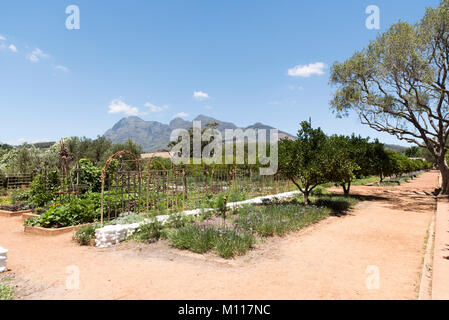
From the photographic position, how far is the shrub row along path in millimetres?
4047

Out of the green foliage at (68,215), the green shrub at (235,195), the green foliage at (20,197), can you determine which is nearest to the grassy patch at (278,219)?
the green shrub at (235,195)

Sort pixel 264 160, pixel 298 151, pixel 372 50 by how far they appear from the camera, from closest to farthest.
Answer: pixel 298 151
pixel 264 160
pixel 372 50

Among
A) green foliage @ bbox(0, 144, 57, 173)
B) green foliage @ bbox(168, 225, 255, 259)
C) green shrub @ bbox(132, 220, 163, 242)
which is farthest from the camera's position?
green foliage @ bbox(0, 144, 57, 173)

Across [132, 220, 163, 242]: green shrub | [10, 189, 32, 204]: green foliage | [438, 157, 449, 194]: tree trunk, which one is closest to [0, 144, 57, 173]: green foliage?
[10, 189, 32, 204]: green foliage

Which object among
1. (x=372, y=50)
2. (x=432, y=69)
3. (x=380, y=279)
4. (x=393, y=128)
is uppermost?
(x=372, y=50)

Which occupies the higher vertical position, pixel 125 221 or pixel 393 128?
pixel 393 128

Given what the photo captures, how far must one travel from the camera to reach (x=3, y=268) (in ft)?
16.4

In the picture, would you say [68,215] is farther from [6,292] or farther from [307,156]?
[307,156]

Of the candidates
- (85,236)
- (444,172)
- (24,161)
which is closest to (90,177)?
(85,236)

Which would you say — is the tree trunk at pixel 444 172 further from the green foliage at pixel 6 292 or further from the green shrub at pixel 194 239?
the green foliage at pixel 6 292

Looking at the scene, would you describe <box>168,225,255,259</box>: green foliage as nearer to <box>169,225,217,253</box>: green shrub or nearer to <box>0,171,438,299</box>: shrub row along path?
<box>169,225,217,253</box>: green shrub

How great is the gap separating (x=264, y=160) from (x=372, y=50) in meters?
10.6
